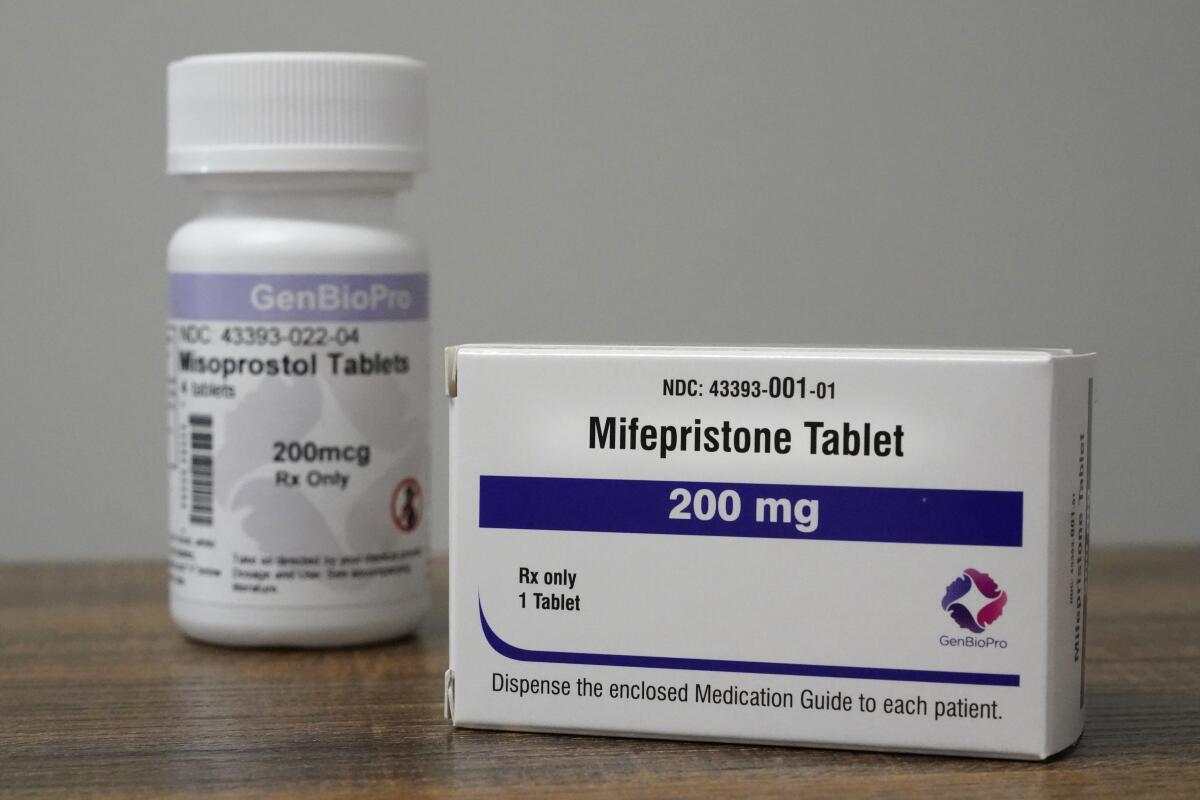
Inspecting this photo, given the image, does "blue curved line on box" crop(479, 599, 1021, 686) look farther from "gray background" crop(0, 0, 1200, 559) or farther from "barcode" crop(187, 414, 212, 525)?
"gray background" crop(0, 0, 1200, 559)

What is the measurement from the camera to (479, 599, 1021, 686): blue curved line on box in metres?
0.60

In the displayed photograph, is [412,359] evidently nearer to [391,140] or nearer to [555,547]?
[391,140]

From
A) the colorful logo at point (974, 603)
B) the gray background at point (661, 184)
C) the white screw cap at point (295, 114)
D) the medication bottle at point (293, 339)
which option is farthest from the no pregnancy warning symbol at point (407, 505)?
the gray background at point (661, 184)

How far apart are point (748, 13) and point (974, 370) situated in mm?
792

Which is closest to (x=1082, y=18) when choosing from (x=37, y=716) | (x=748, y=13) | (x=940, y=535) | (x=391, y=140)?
(x=748, y=13)

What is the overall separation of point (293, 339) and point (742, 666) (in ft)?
1.00

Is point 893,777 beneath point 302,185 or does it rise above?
beneath

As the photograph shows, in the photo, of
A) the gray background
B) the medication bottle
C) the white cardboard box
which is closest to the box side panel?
the white cardboard box

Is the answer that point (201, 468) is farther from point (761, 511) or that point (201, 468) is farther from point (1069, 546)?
point (1069, 546)

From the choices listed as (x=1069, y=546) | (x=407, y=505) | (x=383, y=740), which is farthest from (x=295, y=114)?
(x=1069, y=546)

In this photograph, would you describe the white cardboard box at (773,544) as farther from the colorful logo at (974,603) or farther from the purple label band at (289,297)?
the purple label band at (289,297)

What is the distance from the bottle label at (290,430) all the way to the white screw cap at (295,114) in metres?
0.06

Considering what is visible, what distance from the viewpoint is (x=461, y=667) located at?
25.5 inches

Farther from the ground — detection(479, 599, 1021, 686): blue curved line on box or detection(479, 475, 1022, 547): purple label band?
detection(479, 475, 1022, 547): purple label band
